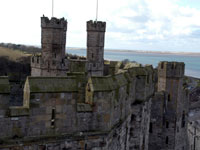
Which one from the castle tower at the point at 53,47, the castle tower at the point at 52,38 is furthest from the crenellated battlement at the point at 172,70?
the castle tower at the point at 52,38

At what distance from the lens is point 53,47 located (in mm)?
17359

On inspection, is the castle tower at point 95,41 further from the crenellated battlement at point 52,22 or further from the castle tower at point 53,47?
the crenellated battlement at point 52,22

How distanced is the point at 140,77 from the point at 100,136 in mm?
5015

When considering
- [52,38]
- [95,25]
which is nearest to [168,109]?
[95,25]

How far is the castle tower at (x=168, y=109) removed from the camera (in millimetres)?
19672

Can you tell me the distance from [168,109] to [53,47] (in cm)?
983

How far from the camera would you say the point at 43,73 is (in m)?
17.7

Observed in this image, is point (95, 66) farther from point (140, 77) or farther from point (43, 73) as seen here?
point (140, 77)

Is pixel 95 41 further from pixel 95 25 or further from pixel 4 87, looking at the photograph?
pixel 4 87

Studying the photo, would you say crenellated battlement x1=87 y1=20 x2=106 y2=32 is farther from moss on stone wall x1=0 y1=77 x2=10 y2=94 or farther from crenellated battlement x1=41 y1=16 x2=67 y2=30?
moss on stone wall x1=0 y1=77 x2=10 y2=94

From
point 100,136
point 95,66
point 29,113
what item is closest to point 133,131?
point 100,136

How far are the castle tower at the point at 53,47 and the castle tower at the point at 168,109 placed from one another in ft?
24.6

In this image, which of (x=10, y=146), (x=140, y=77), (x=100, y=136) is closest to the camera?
(x=10, y=146)

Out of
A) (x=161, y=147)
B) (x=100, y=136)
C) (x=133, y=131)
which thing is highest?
(x=100, y=136)
